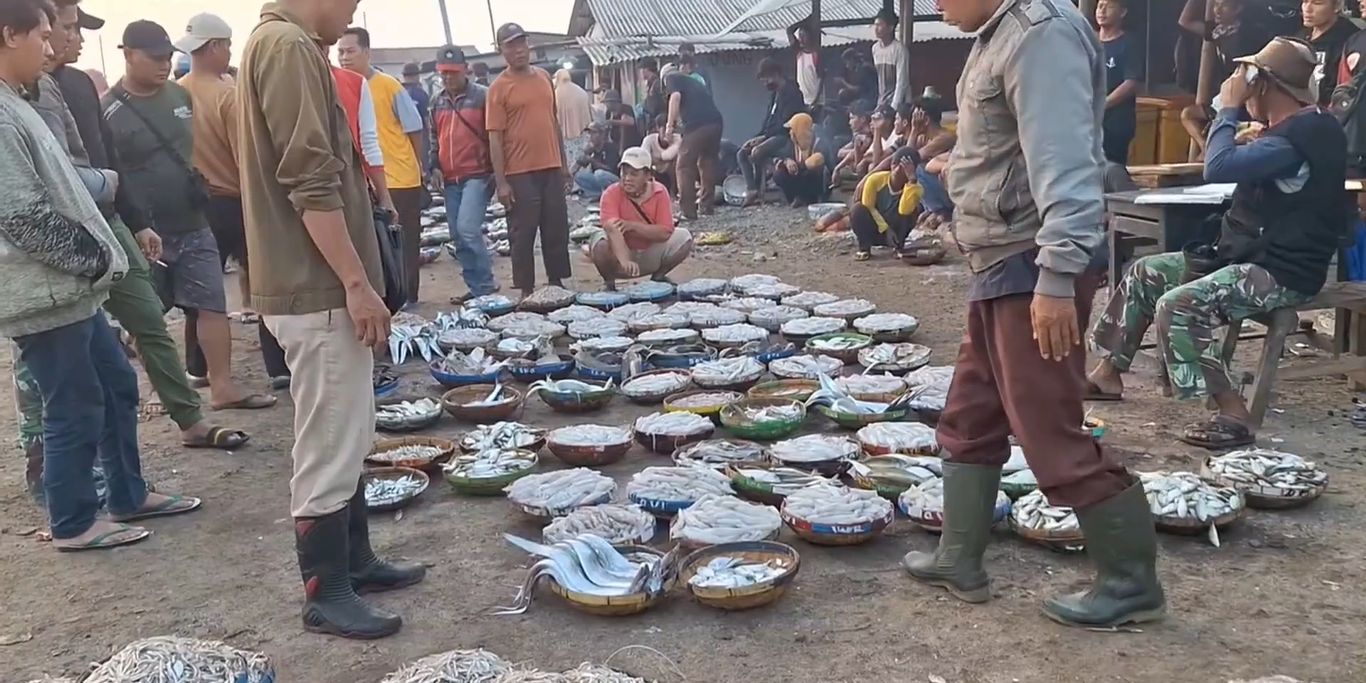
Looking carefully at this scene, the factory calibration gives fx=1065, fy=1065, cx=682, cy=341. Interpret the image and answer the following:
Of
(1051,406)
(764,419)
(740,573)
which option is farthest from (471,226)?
(1051,406)

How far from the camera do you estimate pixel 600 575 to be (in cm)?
332

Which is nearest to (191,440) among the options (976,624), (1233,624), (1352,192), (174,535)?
(174,535)

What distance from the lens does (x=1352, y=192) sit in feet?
17.4

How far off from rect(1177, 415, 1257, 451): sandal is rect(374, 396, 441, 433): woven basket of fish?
3.58 meters

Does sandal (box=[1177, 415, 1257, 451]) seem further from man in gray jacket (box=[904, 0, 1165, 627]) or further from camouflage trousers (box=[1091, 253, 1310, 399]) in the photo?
man in gray jacket (box=[904, 0, 1165, 627])

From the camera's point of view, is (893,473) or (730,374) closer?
(893,473)

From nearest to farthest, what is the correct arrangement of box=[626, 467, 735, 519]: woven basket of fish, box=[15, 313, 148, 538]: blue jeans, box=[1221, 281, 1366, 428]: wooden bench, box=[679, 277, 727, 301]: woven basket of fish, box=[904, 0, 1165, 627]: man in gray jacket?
box=[904, 0, 1165, 627]: man in gray jacket
box=[15, 313, 148, 538]: blue jeans
box=[626, 467, 735, 519]: woven basket of fish
box=[1221, 281, 1366, 428]: wooden bench
box=[679, 277, 727, 301]: woven basket of fish

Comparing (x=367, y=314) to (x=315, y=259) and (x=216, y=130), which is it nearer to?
(x=315, y=259)

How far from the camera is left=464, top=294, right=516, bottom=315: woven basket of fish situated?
25.5 ft

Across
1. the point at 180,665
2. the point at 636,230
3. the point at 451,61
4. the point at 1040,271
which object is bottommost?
the point at 180,665

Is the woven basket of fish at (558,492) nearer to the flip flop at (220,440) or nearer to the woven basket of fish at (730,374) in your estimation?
the woven basket of fish at (730,374)

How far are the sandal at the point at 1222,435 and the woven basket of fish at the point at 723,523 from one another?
6.80 ft

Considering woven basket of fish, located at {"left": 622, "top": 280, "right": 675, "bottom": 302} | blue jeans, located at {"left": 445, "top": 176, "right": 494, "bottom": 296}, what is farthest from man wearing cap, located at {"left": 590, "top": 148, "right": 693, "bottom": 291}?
blue jeans, located at {"left": 445, "top": 176, "right": 494, "bottom": 296}

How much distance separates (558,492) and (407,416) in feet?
5.42
